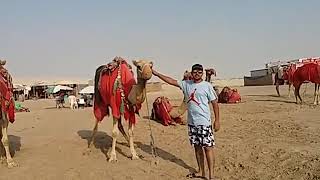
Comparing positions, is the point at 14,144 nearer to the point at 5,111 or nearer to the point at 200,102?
the point at 5,111

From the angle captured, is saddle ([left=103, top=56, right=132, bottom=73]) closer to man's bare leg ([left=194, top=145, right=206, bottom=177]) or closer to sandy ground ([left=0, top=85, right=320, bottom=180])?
sandy ground ([left=0, top=85, right=320, bottom=180])

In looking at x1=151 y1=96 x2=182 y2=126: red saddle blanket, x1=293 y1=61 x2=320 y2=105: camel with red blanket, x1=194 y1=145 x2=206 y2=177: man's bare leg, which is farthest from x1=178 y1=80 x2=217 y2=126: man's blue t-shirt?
x1=293 y1=61 x2=320 y2=105: camel with red blanket

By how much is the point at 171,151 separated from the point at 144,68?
2230 millimetres

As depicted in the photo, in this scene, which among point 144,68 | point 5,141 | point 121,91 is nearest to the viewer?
point 144,68

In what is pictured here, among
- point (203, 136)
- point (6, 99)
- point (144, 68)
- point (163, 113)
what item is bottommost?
point (203, 136)

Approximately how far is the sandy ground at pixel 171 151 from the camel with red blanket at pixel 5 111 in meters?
0.30

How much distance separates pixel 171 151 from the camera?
9461mm

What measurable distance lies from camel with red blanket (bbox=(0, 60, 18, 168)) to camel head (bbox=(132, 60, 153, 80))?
102 inches

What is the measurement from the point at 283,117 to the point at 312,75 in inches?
227

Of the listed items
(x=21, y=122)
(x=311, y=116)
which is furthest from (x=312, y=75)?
(x=21, y=122)

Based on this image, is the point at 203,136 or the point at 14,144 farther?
the point at 14,144

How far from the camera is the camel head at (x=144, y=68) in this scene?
7.97m

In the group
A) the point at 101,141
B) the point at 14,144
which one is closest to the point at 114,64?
the point at 101,141

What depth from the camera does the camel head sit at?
7.97 metres
